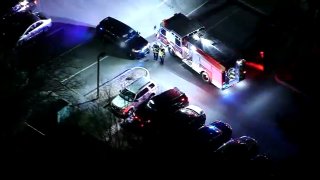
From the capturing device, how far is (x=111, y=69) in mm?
35500

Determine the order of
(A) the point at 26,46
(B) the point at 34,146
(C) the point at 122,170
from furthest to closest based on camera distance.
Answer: (A) the point at 26,46 < (B) the point at 34,146 < (C) the point at 122,170

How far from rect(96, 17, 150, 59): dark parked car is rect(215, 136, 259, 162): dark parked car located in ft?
30.7

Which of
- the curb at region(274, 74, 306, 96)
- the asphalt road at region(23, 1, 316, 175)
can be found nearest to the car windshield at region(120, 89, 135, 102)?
the asphalt road at region(23, 1, 316, 175)

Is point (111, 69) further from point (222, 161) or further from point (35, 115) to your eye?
point (222, 161)

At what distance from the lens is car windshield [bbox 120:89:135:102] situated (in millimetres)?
32312

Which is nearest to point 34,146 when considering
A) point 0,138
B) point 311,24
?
point 0,138

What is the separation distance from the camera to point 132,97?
106 feet

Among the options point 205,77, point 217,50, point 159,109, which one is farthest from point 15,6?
point 217,50

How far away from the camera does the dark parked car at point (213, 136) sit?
29922 millimetres

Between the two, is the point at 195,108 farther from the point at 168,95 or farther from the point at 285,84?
the point at 285,84

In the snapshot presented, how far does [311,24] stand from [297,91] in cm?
632

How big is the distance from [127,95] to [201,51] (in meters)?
5.48

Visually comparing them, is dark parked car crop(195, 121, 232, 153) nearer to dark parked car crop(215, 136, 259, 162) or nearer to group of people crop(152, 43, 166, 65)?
dark parked car crop(215, 136, 259, 162)

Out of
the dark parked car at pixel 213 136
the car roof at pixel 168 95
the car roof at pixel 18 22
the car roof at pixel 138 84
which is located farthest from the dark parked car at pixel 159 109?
the car roof at pixel 18 22
